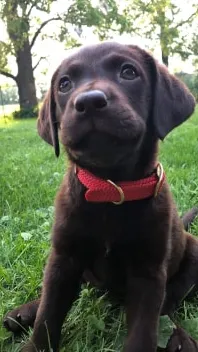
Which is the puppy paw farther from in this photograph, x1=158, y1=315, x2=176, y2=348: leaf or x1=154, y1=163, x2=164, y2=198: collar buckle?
x1=154, y1=163, x2=164, y2=198: collar buckle

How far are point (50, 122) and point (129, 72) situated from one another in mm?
486

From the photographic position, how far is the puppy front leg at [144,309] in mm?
2008

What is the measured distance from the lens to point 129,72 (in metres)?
2.18

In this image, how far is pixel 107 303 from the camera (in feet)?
8.39

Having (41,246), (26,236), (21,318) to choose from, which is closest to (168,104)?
(21,318)

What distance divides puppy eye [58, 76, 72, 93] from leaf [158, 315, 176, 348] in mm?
1129

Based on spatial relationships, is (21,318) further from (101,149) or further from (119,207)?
(101,149)

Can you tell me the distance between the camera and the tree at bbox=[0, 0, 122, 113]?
68.5 feet

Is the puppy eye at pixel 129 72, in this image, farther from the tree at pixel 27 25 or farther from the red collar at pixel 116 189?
the tree at pixel 27 25

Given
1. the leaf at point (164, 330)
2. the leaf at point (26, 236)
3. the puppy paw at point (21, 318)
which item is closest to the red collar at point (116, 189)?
the leaf at point (164, 330)

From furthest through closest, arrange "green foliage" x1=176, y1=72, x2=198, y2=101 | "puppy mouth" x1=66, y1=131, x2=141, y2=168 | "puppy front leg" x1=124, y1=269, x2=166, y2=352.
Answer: "green foliage" x1=176, y1=72, x2=198, y2=101
"puppy front leg" x1=124, y1=269, x2=166, y2=352
"puppy mouth" x1=66, y1=131, x2=141, y2=168

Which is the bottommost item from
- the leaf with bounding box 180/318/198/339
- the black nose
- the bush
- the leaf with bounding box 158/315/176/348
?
the bush

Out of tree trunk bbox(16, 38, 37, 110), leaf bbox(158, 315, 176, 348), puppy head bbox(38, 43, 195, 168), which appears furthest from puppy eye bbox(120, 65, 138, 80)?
tree trunk bbox(16, 38, 37, 110)

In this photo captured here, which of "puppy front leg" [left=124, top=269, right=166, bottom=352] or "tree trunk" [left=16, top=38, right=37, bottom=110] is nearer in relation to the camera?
"puppy front leg" [left=124, top=269, right=166, bottom=352]
